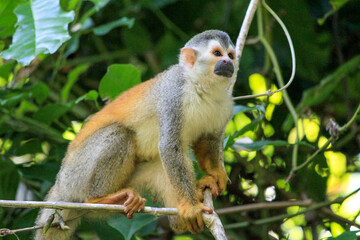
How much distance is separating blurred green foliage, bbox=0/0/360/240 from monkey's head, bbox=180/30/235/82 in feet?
2.20

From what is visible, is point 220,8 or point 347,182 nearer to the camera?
point 347,182

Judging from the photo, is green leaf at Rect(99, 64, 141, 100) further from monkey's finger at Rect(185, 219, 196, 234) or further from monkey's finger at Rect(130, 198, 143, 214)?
monkey's finger at Rect(185, 219, 196, 234)

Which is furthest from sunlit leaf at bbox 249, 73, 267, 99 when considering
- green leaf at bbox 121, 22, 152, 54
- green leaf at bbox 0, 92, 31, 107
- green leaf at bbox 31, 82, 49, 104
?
green leaf at bbox 0, 92, 31, 107

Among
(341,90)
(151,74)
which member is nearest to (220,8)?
(151,74)

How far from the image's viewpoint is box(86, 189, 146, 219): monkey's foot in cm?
420

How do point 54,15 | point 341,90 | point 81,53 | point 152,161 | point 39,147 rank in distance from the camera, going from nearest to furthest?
point 54,15, point 152,161, point 39,147, point 341,90, point 81,53

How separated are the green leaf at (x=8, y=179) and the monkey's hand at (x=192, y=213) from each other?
194 centimetres

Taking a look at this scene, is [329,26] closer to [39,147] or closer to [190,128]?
[190,128]

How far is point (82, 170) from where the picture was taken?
452 centimetres

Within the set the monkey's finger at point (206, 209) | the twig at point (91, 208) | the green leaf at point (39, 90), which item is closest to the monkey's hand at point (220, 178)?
the monkey's finger at point (206, 209)

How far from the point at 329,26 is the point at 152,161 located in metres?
3.43

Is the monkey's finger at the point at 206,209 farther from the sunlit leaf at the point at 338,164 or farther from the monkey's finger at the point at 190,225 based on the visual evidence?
the sunlit leaf at the point at 338,164

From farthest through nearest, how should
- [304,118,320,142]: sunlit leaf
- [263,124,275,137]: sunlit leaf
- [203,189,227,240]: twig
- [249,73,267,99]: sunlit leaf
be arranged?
[249,73,267,99]: sunlit leaf
[263,124,275,137]: sunlit leaf
[304,118,320,142]: sunlit leaf
[203,189,227,240]: twig

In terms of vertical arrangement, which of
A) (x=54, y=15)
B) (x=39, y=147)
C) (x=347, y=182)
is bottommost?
(x=347, y=182)
